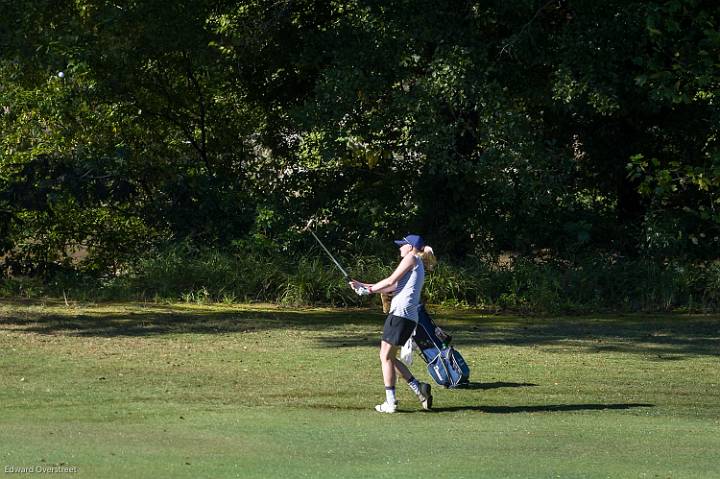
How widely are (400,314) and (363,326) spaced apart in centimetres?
693

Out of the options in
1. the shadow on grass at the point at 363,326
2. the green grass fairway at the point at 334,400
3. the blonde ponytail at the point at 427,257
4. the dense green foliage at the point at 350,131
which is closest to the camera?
the green grass fairway at the point at 334,400

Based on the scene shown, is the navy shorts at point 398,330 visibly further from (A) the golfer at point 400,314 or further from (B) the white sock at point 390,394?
(B) the white sock at point 390,394

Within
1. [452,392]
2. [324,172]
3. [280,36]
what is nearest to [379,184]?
[324,172]

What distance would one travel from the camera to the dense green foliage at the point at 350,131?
20.3 metres

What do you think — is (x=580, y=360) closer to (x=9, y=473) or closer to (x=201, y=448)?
(x=201, y=448)

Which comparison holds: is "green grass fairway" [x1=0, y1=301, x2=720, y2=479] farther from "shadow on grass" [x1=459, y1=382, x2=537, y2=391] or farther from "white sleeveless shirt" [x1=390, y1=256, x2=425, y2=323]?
"white sleeveless shirt" [x1=390, y1=256, x2=425, y2=323]

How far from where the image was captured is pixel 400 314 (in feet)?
36.3

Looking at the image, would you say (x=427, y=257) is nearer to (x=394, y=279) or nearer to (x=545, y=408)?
(x=394, y=279)

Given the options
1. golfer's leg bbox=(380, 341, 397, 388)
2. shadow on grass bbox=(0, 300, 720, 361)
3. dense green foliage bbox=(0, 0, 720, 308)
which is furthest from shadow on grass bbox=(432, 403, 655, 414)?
dense green foliage bbox=(0, 0, 720, 308)

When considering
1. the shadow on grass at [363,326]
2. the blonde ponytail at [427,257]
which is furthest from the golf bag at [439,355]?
the shadow on grass at [363,326]

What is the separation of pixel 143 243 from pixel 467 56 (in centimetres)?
782

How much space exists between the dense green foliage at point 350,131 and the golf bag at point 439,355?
8391mm

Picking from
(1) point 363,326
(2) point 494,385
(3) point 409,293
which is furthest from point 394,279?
(1) point 363,326

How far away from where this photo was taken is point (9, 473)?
801 cm
